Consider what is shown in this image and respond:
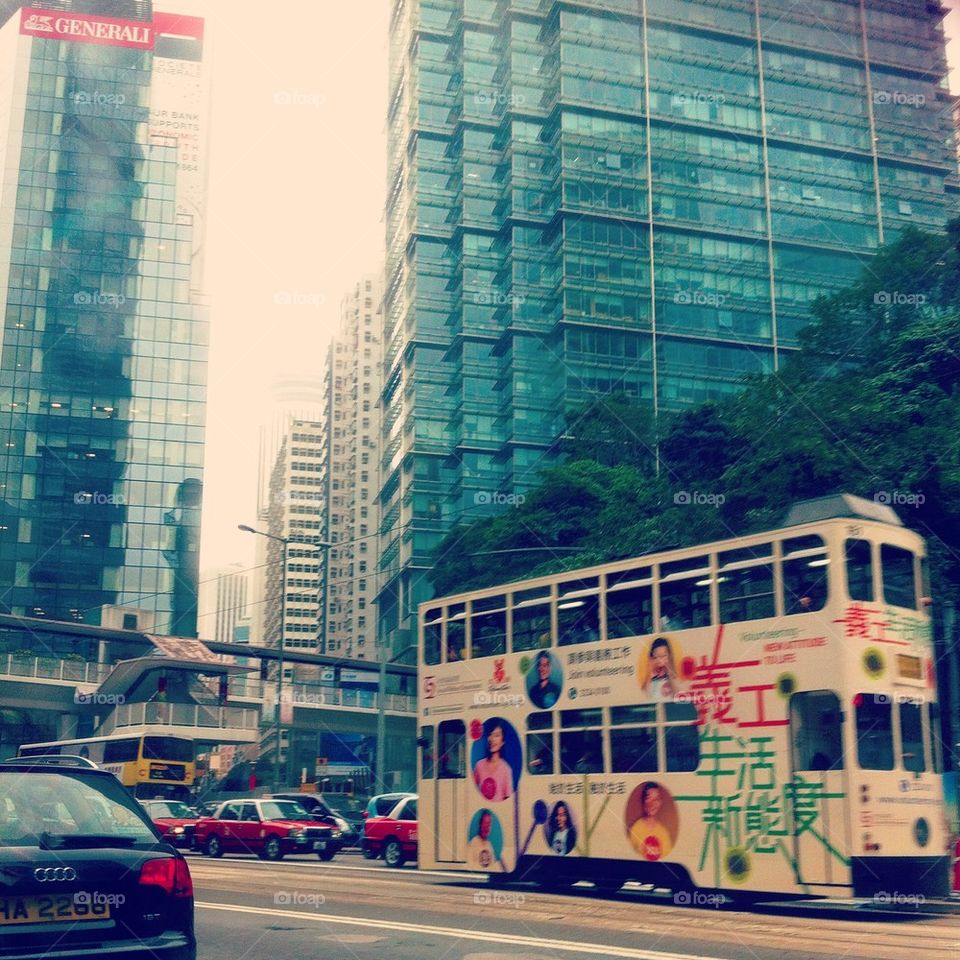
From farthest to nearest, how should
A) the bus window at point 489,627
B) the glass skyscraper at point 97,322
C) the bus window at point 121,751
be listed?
the glass skyscraper at point 97,322 → the bus window at point 121,751 → the bus window at point 489,627

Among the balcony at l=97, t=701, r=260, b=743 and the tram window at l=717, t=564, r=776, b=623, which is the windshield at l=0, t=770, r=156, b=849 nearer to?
the tram window at l=717, t=564, r=776, b=623

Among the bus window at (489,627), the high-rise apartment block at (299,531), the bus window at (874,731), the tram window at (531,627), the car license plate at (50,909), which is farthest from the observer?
the high-rise apartment block at (299,531)

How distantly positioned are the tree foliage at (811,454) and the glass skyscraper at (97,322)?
42.0 meters


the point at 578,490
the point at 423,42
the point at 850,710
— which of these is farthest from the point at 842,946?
the point at 423,42

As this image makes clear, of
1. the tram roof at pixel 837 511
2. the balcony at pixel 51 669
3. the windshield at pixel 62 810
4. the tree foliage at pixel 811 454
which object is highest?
the tree foliage at pixel 811 454

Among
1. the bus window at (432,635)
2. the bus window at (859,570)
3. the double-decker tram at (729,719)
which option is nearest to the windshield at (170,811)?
the bus window at (432,635)

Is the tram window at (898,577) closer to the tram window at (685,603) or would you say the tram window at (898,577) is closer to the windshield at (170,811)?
the tram window at (685,603)

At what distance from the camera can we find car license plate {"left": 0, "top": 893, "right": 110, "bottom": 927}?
5375mm

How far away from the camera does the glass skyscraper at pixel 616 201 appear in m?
85.1

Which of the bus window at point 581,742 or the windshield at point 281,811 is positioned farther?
the windshield at point 281,811

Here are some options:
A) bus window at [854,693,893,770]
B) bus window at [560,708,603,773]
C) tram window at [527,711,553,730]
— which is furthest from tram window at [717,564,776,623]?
tram window at [527,711,553,730]

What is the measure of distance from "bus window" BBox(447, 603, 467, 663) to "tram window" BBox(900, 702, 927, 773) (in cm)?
677

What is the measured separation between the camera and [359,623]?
144750 millimetres

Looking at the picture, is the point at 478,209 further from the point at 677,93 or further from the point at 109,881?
the point at 109,881
